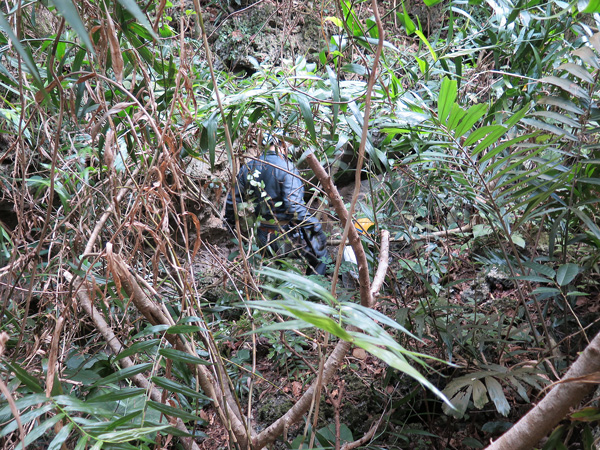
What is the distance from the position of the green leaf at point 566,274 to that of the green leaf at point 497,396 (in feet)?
1.12

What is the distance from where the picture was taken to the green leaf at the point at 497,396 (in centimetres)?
115

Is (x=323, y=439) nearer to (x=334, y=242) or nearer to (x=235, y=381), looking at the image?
(x=235, y=381)

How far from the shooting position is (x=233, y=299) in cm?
229

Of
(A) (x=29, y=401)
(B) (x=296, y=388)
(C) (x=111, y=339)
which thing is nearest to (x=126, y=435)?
(A) (x=29, y=401)

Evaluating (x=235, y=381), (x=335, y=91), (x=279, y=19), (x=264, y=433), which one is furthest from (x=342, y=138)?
(x=279, y=19)

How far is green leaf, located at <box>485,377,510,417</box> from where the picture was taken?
3.78ft

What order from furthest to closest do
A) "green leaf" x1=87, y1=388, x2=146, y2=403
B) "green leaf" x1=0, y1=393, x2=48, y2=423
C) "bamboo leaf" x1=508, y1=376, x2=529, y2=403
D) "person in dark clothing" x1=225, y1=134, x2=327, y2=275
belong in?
"person in dark clothing" x1=225, y1=134, x2=327, y2=275 → "bamboo leaf" x1=508, y1=376, x2=529, y2=403 → "green leaf" x1=87, y1=388, x2=146, y2=403 → "green leaf" x1=0, y1=393, x2=48, y2=423

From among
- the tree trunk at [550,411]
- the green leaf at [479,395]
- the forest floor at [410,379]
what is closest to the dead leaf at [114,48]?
the forest floor at [410,379]

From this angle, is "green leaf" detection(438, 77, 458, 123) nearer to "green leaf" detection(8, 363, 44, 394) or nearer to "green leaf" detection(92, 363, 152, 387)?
"green leaf" detection(92, 363, 152, 387)

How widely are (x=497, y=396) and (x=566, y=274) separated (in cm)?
38

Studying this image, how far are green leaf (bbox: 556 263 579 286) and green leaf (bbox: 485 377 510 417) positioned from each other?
0.34m

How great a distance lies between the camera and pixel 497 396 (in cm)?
118

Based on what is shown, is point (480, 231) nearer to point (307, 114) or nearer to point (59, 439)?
point (307, 114)

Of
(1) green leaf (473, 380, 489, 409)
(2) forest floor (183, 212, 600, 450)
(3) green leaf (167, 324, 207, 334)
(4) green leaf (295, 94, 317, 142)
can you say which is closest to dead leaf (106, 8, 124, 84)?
(4) green leaf (295, 94, 317, 142)
